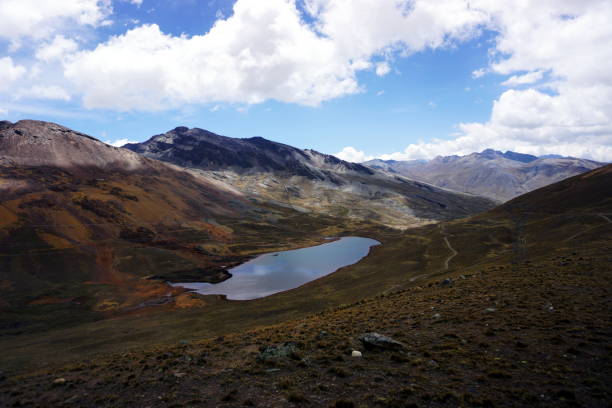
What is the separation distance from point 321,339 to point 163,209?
180 metres

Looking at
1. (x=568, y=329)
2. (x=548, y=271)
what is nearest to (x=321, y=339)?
(x=568, y=329)

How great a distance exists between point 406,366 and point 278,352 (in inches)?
317

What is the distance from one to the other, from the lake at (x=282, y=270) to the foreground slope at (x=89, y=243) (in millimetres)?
7666

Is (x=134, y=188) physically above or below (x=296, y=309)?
above

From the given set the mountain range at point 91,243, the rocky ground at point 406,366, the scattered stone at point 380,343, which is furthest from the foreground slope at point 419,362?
the mountain range at point 91,243

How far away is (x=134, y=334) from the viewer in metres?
52.1

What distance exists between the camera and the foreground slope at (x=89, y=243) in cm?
8056

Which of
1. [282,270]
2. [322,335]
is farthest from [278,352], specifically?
[282,270]

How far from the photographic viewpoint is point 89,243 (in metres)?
125

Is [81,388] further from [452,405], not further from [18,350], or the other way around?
[18,350]

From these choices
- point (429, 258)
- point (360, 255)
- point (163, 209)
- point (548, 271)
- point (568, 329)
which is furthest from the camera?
point (163, 209)

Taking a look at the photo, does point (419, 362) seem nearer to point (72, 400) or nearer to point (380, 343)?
point (380, 343)

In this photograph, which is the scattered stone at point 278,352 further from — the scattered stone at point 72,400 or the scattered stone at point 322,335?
the scattered stone at point 72,400

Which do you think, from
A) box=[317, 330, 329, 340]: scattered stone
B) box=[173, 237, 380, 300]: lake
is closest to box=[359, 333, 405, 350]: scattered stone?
box=[317, 330, 329, 340]: scattered stone
